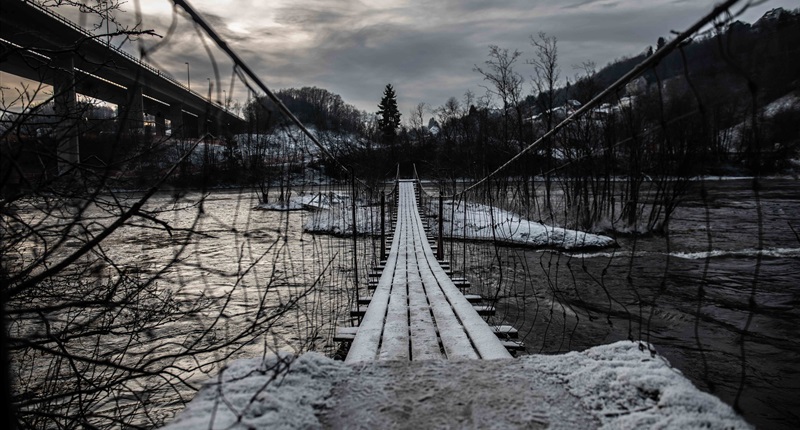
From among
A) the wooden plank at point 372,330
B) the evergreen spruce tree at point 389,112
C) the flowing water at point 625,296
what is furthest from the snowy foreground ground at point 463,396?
the evergreen spruce tree at point 389,112

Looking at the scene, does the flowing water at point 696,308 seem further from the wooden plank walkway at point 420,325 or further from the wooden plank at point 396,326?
the wooden plank at point 396,326

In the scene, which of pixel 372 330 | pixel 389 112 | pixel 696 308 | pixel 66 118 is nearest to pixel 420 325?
Answer: pixel 372 330

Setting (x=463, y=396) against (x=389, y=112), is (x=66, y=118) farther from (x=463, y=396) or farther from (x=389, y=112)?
(x=389, y=112)

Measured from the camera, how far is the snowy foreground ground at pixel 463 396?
3.79 ft

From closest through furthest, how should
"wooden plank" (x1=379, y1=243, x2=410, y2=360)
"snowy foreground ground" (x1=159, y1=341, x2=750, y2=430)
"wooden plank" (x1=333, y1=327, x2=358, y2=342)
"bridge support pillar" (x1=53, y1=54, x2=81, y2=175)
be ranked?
1. "snowy foreground ground" (x1=159, y1=341, x2=750, y2=430)
2. "bridge support pillar" (x1=53, y1=54, x2=81, y2=175)
3. "wooden plank" (x1=379, y1=243, x2=410, y2=360)
4. "wooden plank" (x1=333, y1=327, x2=358, y2=342)

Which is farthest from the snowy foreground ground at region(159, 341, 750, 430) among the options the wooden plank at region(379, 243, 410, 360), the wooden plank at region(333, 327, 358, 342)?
the wooden plank at region(333, 327, 358, 342)

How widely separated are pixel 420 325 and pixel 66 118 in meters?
2.10

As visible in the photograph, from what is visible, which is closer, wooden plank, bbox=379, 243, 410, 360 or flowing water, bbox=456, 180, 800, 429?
wooden plank, bbox=379, 243, 410, 360

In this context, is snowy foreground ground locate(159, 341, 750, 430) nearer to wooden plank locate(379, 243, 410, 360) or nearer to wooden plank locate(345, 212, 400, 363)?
wooden plank locate(345, 212, 400, 363)

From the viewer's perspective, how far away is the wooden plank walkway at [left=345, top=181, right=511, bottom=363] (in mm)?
2113

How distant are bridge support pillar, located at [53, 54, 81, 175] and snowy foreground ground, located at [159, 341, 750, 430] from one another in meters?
1.24

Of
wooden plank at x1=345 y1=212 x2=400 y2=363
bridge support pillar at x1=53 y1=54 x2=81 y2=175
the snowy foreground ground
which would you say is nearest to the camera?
the snowy foreground ground

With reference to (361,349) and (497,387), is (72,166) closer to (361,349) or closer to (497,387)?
(361,349)

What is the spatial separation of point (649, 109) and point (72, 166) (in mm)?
2637
